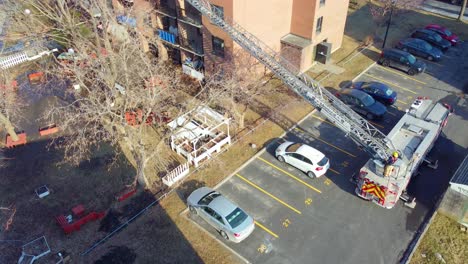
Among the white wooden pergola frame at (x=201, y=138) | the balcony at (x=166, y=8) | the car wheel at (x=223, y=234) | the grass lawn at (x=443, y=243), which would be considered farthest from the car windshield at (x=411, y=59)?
the car wheel at (x=223, y=234)

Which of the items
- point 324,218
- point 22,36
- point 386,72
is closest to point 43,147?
point 22,36

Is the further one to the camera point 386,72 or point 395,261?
point 386,72

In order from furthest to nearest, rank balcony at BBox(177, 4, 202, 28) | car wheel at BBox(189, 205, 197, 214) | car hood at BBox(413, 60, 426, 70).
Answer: car hood at BBox(413, 60, 426, 70) → balcony at BBox(177, 4, 202, 28) → car wheel at BBox(189, 205, 197, 214)

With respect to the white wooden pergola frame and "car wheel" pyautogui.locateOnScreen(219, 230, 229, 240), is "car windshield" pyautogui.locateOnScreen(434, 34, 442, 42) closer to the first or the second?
the white wooden pergola frame

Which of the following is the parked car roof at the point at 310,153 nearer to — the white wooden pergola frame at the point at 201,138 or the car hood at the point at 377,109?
the white wooden pergola frame at the point at 201,138

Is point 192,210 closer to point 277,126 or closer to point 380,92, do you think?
point 277,126

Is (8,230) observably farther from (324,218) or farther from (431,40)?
(431,40)

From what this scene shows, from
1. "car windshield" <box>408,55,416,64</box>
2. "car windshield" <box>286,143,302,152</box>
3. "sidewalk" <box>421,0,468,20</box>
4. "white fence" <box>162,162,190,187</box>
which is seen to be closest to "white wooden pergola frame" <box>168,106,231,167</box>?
"white fence" <box>162,162,190,187</box>
